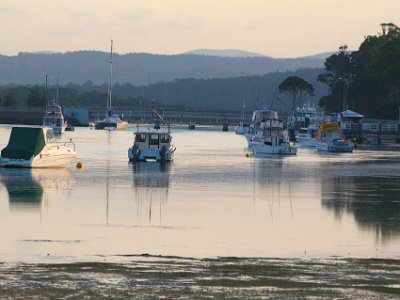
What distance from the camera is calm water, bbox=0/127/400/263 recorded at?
36.6 m

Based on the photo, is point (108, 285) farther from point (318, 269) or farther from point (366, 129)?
point (366, 129)

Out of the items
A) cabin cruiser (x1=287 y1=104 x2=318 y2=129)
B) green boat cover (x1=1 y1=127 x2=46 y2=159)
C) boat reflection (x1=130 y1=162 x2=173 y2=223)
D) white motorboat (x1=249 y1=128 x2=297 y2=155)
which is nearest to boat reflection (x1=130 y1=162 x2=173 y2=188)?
boat reflection (x1=130 y1=162 x2=173 y2=223)

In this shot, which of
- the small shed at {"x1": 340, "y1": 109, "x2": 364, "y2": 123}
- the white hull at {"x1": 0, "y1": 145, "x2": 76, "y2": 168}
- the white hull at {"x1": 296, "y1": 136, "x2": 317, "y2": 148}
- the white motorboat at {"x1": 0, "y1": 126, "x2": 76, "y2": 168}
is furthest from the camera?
the small shed at {"x1": 340, "y1": 109, "x2": 364, "y2": 123}

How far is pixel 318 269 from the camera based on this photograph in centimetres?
3159

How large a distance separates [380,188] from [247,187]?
Result: 7.44 meters

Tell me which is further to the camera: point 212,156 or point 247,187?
point 212,156

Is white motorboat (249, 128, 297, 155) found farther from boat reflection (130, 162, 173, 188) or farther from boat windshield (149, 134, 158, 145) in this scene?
boat reflection (130, 162, 173, 188)

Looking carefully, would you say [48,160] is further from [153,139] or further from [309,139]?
[309,139]

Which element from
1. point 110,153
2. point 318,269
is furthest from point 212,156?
point 318,269

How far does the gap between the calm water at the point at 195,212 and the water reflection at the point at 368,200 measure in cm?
5

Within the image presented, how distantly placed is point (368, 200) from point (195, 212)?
1197cm

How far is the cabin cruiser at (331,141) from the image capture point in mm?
126625

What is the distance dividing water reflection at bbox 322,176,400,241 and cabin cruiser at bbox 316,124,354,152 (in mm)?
48742

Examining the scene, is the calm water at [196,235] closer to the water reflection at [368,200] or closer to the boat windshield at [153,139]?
the water reflection at [368,200]
